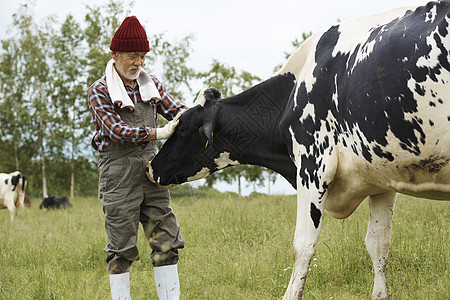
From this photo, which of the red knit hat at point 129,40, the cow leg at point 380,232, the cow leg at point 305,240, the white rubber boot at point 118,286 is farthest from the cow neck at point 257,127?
the white rubber boot at point 118,286

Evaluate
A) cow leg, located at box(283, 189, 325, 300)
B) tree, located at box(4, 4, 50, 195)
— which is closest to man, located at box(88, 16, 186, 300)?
cow leg, located at box(283, 189, 325, 300)

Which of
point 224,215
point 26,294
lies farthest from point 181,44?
point 26,294

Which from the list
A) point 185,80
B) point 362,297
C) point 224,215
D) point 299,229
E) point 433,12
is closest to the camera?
point 433,12

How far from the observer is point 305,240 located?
346cm

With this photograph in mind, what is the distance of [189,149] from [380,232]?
1.72 metres

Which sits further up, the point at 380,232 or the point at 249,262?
the point at 380,232

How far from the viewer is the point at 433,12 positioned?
2.94 m

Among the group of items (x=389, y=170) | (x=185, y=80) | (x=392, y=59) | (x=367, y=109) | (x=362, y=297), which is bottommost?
(x=362, y=297)

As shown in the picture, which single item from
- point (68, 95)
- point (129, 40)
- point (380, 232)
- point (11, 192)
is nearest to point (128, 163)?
point (129, 40)

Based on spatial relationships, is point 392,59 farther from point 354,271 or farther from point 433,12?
point 354,271

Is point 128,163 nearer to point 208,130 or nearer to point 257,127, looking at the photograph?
point 208,130

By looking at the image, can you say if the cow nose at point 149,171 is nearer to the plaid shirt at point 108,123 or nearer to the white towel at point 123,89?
the plaid shirt at point 108,123

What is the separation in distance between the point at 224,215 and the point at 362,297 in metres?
3.23

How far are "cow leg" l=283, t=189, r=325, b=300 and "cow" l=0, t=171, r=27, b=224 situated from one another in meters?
10.2
